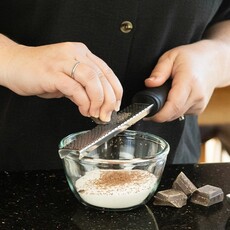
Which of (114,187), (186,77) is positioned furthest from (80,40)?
Answer: (114,187)

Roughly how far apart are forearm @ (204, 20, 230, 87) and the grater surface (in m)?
0.22

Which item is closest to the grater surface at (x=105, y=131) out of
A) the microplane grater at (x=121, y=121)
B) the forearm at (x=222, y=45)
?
the microplane grater at (x=121, y=121)

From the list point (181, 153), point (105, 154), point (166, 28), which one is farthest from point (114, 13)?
point (181, 153)

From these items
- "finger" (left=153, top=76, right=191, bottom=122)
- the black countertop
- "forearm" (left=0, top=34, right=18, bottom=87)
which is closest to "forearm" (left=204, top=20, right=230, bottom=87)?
"finger" (left=153, top=76, right=191, bottom=122)

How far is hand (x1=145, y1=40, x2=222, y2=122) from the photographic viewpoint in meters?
0.90

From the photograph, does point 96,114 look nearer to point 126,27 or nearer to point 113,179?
point 113,179

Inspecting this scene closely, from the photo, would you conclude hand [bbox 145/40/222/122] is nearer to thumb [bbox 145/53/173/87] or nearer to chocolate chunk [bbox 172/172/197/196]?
thumb [bbox 145/53/173/87]

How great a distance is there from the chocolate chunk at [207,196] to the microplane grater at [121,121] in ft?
0.44

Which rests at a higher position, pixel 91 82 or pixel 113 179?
pixel 91 82

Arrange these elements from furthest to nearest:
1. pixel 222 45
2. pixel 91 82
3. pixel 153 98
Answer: pixel 222 45
pixel 153 98
pixel 91 82

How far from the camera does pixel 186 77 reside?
0.91 metres

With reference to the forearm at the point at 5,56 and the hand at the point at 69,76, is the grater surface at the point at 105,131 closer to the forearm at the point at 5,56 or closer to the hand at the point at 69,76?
the hand at the point at 69,76

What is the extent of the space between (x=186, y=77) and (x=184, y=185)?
0.60 ft

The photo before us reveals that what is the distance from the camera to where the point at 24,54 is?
31.8 inches
